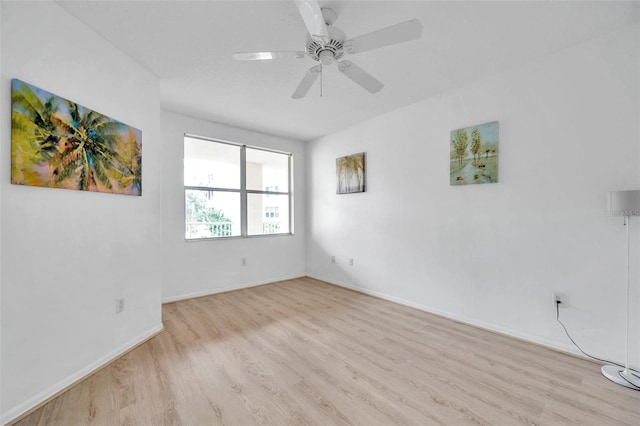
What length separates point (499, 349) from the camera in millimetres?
2402

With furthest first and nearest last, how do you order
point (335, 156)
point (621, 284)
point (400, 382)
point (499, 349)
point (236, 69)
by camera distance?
point (335, 156) < point (236, 69) < point (499, 349) < point (621, 284) < point (400, 382)

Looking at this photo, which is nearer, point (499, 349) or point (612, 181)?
point (612, 181)

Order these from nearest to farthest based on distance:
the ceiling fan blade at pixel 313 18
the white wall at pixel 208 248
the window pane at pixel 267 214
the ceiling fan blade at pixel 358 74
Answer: the ceiling fan blade at pixel 313 18
the ceiling fan blade at pixel 358 74
the white wall at pixel 208 248
the window pane at pixel 267 214

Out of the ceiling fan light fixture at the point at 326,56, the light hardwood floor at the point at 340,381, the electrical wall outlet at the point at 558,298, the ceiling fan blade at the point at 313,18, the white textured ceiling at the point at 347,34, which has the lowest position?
the light hardwood floor at the point at 340,381

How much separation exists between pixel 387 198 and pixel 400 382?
7.91 feet

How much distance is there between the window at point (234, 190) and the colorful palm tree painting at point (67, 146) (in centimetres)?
154

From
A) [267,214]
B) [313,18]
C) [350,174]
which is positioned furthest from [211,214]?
[313,18]

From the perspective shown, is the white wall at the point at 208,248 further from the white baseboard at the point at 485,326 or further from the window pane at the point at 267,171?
the white baseboard at the point at 485,326

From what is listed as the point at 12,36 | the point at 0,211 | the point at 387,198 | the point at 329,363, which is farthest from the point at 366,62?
the point at 0,211

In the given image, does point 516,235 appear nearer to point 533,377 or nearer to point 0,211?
point 533,377

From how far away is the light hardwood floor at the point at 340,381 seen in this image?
1614 mm

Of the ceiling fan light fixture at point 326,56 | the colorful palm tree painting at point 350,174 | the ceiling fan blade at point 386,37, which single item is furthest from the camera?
the colorful palm tree painting at point 350,174

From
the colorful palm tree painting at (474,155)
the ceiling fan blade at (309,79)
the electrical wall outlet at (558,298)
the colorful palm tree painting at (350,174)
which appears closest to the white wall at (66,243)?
the ceiling fan blade at (309,79)

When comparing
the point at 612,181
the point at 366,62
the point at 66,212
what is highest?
the point at 366,62
